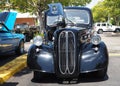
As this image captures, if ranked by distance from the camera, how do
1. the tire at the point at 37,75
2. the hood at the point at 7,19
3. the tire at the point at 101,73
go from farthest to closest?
the hood at the point at 7,19 < the tire at the point at 37,75 < the tire at the point at 101,73

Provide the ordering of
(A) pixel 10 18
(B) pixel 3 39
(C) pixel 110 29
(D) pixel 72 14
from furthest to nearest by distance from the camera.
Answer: (C) pixel 110 29 < (A) pixel 10 18 < (B) pixel 3 39 < (D) pixel 72 14

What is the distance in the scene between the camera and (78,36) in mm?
9344

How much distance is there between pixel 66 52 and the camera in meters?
9.12

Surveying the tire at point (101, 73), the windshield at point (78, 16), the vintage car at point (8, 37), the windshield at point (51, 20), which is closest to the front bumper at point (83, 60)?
the tire at point (101, 73)

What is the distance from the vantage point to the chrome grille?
912 centimetres

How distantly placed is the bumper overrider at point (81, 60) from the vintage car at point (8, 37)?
14.8ft

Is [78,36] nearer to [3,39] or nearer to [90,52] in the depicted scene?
[90,52]

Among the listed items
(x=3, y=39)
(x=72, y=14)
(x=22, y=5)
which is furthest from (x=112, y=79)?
(x=22, y=5)

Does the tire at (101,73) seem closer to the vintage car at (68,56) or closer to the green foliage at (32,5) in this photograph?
the vintage car at (68,56)


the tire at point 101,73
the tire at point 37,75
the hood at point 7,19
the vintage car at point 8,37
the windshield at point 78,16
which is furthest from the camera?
the hood at point 7,19

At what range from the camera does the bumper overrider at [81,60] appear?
916cm

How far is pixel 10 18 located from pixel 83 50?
6.57 m

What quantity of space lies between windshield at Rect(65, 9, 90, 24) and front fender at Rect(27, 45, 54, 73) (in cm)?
232

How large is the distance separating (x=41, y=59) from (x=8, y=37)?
17.6 ft
